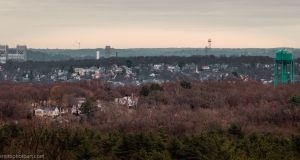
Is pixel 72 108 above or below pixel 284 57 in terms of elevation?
below

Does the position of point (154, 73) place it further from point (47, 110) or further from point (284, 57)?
point (47, 110)

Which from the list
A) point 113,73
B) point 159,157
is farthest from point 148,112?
point 113,73

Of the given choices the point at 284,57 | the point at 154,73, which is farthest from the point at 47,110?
the point at 154,73

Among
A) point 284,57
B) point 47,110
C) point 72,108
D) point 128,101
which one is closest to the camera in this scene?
point 47,110

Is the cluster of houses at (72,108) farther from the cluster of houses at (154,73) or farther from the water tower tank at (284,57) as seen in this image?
the cluster of houses at (154,73)

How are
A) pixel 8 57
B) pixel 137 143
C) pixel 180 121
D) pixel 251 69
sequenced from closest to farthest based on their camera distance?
pixel 137 143 → pixel 180 121 → pixel 251 69 → pixel 8 57

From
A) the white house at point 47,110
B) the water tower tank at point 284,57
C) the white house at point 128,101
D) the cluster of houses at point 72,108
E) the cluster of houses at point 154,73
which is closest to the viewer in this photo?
the cluster of houses at point 72,108

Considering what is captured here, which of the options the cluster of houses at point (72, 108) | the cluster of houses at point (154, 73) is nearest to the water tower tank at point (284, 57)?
the cluster of houses at point (72, 108)

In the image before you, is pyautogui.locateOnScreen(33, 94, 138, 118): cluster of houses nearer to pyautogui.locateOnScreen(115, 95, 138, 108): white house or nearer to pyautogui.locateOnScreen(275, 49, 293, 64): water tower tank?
pyautogui.locateOnScreen(115, 95, 138, 108): white house

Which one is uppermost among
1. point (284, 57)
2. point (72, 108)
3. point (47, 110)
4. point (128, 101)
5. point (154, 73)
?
point (284, 57)

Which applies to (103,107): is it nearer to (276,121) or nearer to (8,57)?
(276,121)

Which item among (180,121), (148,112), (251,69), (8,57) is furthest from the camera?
(8,57)
